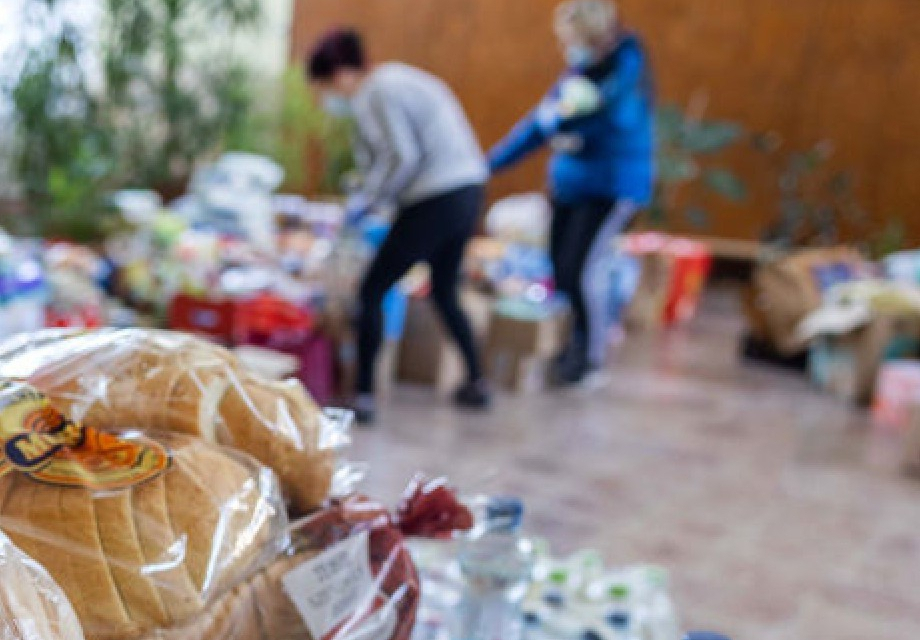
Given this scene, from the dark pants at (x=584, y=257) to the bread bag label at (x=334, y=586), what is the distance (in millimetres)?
3645

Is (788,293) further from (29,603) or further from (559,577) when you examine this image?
(29,603)

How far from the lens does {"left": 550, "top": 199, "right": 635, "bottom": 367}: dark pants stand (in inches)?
179

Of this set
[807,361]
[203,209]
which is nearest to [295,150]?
[203,209]

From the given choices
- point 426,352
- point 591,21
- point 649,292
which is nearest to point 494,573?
point 426,352

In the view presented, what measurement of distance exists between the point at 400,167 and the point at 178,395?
2768 mm

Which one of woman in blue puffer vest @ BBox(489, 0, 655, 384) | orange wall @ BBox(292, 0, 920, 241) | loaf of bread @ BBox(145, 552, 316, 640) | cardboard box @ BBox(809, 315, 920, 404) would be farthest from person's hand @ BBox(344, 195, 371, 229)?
orange wall @ BBox(292, 0, 920, 241)

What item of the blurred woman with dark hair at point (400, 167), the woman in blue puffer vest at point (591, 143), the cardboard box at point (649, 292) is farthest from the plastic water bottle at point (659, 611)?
the cardboard box at point (649, 292)

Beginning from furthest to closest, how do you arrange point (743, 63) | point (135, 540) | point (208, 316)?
point (743, 63), point (208, 316), point (135, 540)

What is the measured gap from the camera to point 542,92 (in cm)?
925

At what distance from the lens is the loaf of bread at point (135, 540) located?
2.52 feet

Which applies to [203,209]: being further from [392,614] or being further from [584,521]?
[392,614]

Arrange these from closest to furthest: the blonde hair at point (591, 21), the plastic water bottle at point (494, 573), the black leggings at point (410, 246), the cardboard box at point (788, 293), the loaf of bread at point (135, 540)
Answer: the loaf of bread at point (135, 540) → the plastic water bottle at point (494, 573) → the black leggings at point (410, 246) → the blonde hair at point (591, 21) → the cardboard box at point (788, 293)

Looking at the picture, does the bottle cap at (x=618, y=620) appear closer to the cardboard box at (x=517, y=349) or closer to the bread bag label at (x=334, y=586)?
the bread bag label at (x=334, y=586)

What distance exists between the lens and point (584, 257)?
455 centimetres
